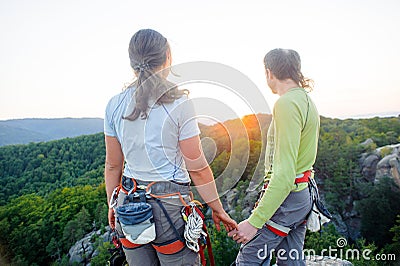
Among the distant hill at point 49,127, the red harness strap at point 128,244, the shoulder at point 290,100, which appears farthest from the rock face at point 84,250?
the distant hill at point 49,127

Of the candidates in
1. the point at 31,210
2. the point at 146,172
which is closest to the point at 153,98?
the point at 146,172

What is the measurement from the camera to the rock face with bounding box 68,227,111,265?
2490 cm

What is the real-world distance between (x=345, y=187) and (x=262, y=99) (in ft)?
84.6

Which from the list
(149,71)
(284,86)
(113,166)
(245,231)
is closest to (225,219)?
(245,231)

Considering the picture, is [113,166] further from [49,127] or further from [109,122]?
[49,127]

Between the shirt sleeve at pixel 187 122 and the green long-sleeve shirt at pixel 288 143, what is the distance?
22.4 inches

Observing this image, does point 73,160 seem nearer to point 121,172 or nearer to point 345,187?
point 345,187

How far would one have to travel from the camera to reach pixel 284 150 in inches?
84.4

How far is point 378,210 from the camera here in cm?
2211

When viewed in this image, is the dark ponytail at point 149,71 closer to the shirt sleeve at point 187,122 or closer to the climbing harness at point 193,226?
the shirt sleeve at point 187,122

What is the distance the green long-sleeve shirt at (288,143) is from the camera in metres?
2.14

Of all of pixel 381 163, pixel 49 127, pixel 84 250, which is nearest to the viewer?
pixel 381 163

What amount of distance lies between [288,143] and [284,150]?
5cm

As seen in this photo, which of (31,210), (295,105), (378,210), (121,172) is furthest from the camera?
(31,210)
